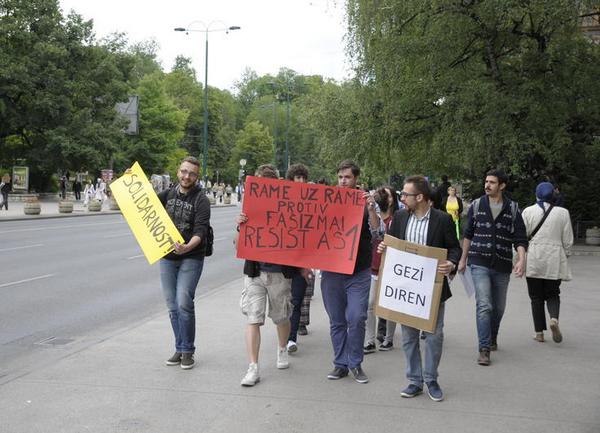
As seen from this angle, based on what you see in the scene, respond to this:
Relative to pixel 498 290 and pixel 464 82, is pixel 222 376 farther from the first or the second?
pixel 464 82

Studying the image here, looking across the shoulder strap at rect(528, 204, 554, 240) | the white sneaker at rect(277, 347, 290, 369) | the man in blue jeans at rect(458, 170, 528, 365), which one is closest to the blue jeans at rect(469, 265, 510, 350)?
the man in blue jeans at rect(458, 170, 528, 365)

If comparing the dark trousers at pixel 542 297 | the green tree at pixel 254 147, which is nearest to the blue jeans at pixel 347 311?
the dark trousers at pixel 542 297

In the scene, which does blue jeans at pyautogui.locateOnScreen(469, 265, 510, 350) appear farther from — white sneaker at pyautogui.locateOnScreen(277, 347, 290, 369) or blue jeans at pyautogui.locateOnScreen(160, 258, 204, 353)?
blue jeans at pyautogui.locateOnScreen(160, 258, 204, 353)

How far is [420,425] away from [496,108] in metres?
15.0

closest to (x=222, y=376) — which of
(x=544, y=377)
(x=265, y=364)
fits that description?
(x=265, y=364)

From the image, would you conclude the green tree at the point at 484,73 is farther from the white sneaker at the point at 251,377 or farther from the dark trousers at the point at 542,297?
the white sneaker at the point at 251,377

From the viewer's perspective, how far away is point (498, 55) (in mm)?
20578

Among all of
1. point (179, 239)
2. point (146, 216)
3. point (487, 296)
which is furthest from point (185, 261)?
point (487, 296)

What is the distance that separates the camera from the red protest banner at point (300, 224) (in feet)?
20.4

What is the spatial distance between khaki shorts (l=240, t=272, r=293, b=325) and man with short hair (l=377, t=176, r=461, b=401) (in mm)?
953

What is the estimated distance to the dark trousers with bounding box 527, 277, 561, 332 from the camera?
7.95m

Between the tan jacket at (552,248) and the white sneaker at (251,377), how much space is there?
361 centimetres

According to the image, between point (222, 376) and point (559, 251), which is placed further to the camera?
point (559, 251)

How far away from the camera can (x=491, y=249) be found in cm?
699
